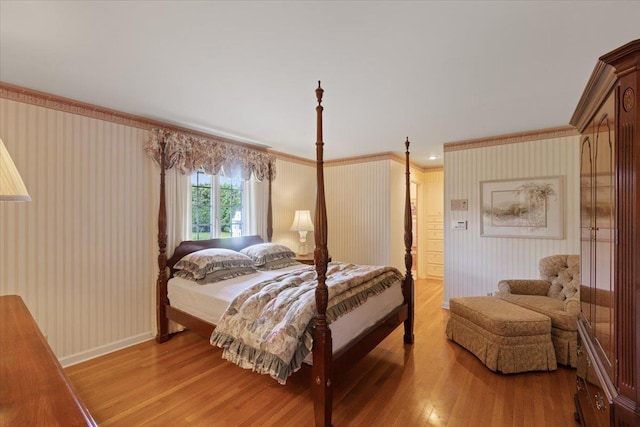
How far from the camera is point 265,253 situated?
12.2 ft

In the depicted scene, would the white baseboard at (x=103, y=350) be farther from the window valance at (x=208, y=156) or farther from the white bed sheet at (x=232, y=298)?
the window valance at (x=208, y=156)

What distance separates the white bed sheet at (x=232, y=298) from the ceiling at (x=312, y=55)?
1.78 m

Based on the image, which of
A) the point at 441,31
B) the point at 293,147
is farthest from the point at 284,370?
the point at 293,147

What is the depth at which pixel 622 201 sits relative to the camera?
3.35ft

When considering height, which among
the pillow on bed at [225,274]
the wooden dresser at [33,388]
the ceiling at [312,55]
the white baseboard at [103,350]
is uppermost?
the ceiling at [312,55]

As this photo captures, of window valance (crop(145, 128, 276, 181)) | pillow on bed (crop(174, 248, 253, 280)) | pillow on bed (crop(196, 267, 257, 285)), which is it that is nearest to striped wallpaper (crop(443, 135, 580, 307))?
window valance (crop(145, 128, 276, 181))

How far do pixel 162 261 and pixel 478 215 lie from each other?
4119 mm

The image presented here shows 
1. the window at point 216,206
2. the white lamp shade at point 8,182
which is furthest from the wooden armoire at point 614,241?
the window at point 216,206

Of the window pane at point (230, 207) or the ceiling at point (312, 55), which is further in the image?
the window pane at point (230, 207)

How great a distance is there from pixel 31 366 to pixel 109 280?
2.21 m

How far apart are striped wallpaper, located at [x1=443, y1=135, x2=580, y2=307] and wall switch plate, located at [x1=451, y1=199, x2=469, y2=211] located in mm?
45

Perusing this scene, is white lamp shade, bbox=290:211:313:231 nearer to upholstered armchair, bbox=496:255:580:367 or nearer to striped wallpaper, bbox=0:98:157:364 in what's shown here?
Result: striped wallpaper, bbox=0:98:157:364

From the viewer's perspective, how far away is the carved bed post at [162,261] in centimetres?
319

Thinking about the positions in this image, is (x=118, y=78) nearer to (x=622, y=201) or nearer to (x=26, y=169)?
(x=26, y=169)
